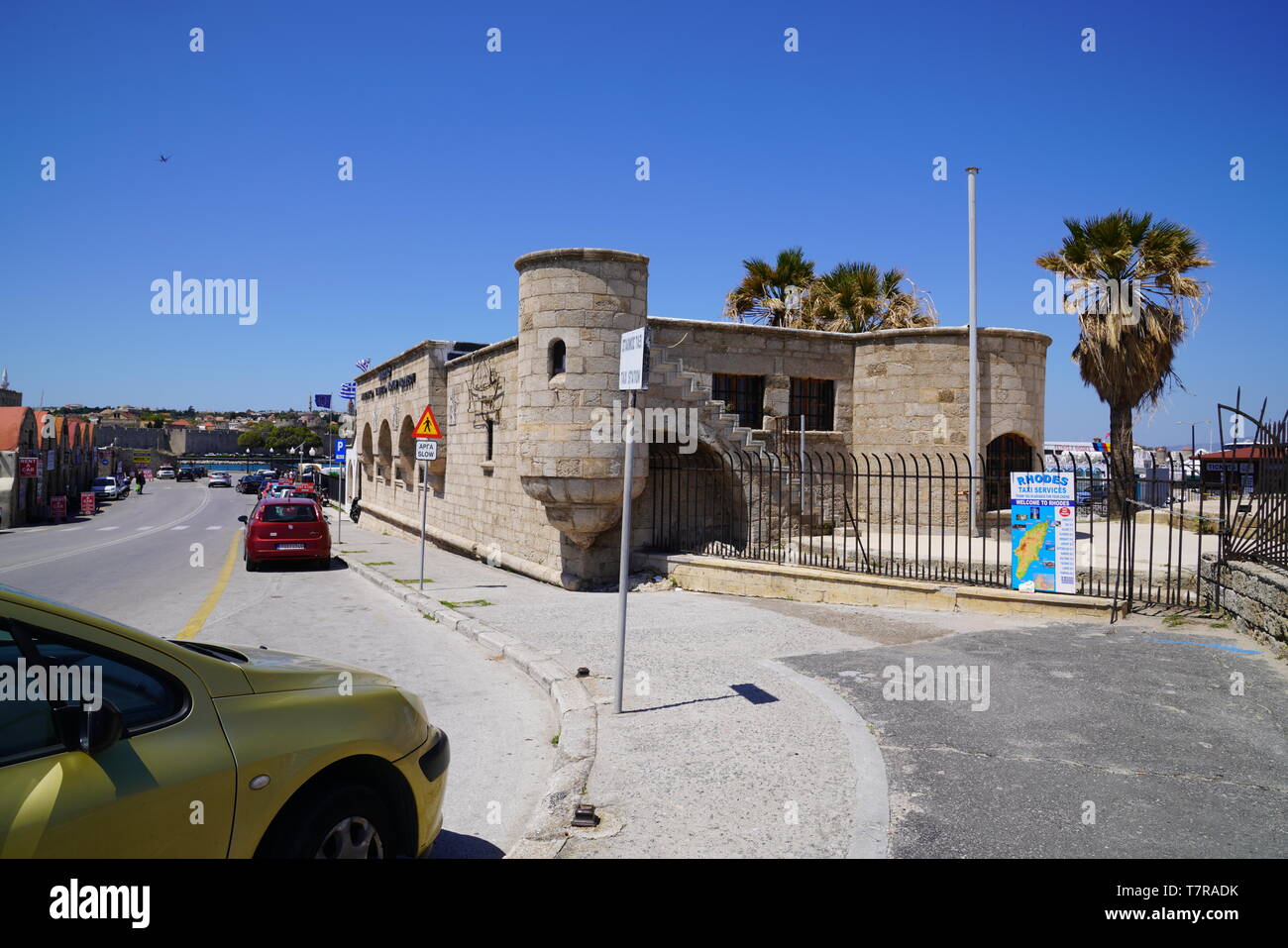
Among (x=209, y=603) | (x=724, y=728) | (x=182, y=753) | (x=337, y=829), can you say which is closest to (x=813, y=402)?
(x=209, y=603)

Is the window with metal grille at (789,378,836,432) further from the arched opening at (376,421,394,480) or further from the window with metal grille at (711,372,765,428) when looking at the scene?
the arched opening at (376,421,394,480)

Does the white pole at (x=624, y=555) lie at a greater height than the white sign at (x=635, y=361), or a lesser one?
lesser

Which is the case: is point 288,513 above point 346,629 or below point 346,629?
above

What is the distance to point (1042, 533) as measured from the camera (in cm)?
1034

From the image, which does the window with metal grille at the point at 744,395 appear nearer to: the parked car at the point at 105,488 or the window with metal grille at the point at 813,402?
the window with metal grille at the point at 813,402

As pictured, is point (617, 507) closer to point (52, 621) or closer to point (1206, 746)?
point (1206, 746)

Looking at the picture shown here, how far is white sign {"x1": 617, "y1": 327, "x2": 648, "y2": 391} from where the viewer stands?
656 centimetres

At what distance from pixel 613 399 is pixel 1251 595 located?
8.92m

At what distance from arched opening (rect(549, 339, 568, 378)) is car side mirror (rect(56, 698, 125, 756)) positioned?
11536 millimetres

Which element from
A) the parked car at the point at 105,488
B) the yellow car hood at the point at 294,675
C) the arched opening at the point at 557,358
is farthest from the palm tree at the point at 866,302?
the parked car at the point at 105,488

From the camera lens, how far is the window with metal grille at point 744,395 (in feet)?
56.9

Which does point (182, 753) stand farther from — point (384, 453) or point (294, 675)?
point (384, 453)

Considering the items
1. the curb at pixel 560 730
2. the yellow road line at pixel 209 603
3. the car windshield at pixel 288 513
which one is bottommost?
the yellow road line at pixel 209 603

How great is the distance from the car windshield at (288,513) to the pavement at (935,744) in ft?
32.2
